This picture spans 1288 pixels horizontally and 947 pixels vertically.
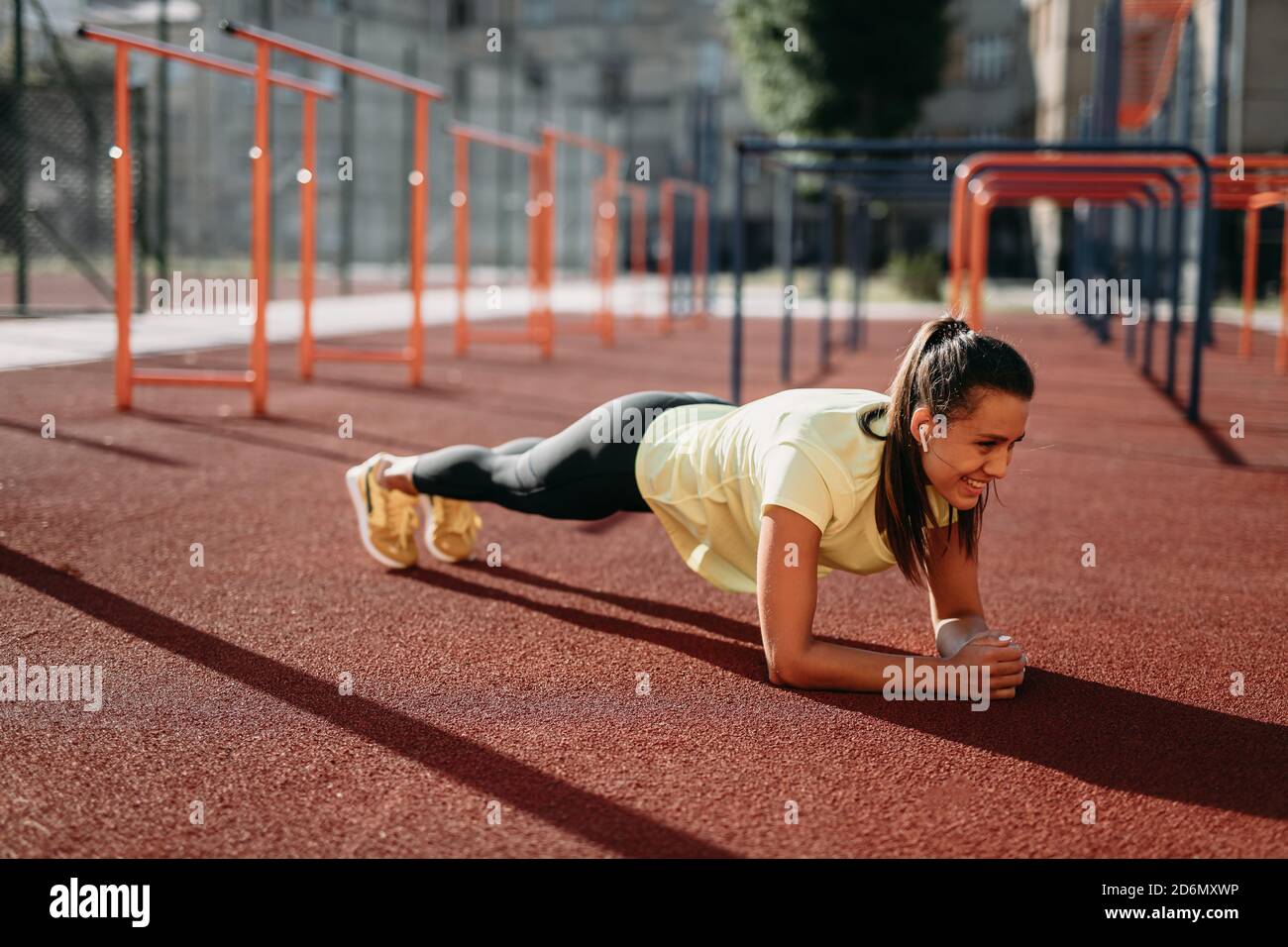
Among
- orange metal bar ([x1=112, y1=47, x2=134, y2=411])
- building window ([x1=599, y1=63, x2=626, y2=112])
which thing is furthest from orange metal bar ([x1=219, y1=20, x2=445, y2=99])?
building window ([x1=599, y1=63, x2=626, y2=112])

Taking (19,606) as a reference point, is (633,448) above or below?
above

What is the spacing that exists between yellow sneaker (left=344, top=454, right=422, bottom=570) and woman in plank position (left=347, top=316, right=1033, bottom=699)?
0.45 m

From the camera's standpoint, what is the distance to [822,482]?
2.40 m

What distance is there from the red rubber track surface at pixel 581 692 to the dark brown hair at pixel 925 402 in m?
0.32

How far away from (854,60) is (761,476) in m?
22.4

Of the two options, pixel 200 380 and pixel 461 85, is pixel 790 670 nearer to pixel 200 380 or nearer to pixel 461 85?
pixel 200 380

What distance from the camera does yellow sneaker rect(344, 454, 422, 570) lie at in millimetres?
3459

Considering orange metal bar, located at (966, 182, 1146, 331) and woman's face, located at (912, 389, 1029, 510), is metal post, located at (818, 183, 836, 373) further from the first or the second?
woman's face, located at (912, 389, 1029, 510)

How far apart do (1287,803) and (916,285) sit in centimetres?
1835

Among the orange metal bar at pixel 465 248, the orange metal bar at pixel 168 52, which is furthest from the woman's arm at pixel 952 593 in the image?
the orange metal bar at pixel 465 248
